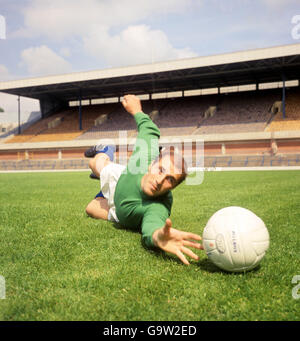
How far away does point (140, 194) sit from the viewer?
12.6 ft

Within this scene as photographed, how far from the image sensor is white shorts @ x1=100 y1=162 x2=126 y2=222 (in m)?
4.68

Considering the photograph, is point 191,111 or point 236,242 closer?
point 236,242

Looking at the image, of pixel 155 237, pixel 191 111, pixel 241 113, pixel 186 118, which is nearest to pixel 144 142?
pixel 155 237

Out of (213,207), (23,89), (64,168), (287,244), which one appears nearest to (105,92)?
(23,89)

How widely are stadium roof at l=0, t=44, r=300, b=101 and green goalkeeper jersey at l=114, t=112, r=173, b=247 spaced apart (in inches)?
965

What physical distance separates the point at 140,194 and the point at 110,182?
3.43 feet

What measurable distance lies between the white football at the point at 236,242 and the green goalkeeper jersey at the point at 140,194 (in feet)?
2.16

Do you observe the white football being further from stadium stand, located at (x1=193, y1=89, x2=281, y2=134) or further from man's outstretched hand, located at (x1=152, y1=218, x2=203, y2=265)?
stadium stand, located at (x1=193, y1=89, x2=281, y2=134)

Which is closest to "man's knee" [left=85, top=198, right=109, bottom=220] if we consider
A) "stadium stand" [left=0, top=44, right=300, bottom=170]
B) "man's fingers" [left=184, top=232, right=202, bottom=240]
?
"man's fingers" [left=184, top=232, right=202, bottom=240]

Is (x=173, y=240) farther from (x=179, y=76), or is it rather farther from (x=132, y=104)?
(x=179, y=76)

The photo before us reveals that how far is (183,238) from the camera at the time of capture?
2.95 metres

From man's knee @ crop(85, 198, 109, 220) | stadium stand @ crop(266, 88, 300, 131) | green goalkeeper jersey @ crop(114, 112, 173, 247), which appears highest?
stadium stand @ crop(266, 88, 300, 131)

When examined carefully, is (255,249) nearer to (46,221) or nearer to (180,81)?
(46,221)

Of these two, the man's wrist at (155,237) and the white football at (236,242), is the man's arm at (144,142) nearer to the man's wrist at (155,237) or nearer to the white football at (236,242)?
the man's wrist at (155,237)
